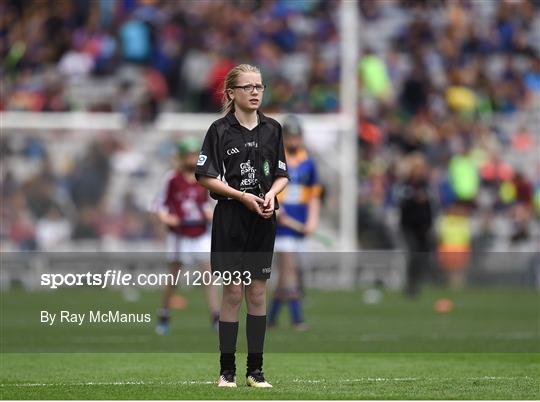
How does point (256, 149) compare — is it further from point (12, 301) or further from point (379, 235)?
point (379, 235)

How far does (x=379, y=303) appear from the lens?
2308 cm

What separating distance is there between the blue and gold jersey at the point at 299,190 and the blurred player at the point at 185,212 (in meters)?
0.96

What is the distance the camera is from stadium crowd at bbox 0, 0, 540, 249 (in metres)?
26.6

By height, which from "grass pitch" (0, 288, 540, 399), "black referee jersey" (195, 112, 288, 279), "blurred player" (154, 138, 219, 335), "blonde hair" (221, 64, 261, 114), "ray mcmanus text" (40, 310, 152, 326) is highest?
"blonde hair" (221, 64, 261, 114)

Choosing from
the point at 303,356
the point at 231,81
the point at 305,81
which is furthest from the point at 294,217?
the point at 305,81

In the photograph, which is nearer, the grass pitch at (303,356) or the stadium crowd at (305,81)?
the grass pitch at (303,356)

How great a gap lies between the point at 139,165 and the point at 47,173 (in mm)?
1612

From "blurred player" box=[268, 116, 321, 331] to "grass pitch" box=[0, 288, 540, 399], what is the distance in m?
0.40

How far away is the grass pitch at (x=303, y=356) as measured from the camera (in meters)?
10.5

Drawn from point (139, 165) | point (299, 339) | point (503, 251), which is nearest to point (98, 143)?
point (139, 165)

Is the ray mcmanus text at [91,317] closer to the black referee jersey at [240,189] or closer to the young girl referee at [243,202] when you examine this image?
the young girl referee at [243,202]

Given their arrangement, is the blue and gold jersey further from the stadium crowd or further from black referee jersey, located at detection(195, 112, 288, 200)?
the stadium crowd

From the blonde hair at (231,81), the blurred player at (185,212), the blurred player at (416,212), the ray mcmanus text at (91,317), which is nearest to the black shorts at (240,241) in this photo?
the blonde hair at (231,81)

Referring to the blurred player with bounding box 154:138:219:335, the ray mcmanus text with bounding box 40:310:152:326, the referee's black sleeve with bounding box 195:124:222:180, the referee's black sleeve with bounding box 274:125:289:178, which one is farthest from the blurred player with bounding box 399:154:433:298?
the referee's black sleeve with bounding box 195:124:222:180
